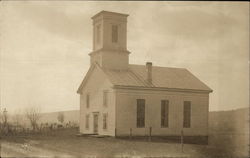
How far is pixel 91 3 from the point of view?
9484 mm

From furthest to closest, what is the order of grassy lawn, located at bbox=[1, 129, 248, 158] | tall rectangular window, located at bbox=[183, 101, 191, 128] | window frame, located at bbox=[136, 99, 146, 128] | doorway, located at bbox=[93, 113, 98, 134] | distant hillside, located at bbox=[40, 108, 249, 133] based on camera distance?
doorway, located at bbox=[93, 113, 98, 134] → tall rectangular window, located at bbox=[183, 101, 191, 128] → window frame, located at bbox=[136, 99, 146, 128] → distant hillside, located at bbox=[40, 108, 249, 133] → grassy lawn, located at bbox=[1, 129, 248, 158]

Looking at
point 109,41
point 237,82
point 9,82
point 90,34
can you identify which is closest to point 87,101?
point 109,41

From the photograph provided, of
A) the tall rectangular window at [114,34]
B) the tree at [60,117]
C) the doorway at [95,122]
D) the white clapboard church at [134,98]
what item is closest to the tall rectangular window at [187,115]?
the white clapboard church at [134,98]

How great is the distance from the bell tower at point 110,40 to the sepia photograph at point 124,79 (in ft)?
0.14

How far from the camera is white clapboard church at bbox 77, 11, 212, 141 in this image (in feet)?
38.8

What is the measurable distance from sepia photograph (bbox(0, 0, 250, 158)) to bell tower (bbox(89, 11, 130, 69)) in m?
0.04

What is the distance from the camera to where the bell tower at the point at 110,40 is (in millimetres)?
10289

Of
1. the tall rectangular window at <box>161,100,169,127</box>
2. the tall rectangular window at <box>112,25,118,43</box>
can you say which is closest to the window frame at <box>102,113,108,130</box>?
the tall rectangular window at <box>161,100,169,127</box>

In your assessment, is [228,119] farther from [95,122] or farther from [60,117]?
[60,117]

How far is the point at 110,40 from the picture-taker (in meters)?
12.5

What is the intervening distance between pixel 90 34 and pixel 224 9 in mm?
3933

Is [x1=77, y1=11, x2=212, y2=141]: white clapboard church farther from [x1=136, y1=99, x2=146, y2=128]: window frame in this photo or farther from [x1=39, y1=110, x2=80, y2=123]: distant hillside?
[x1=39, y1=110, x2=80, y2=123]: distant hillside

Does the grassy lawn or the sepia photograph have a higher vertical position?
the sepia photograph

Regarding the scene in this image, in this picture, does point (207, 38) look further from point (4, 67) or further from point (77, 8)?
point (4, 67)
